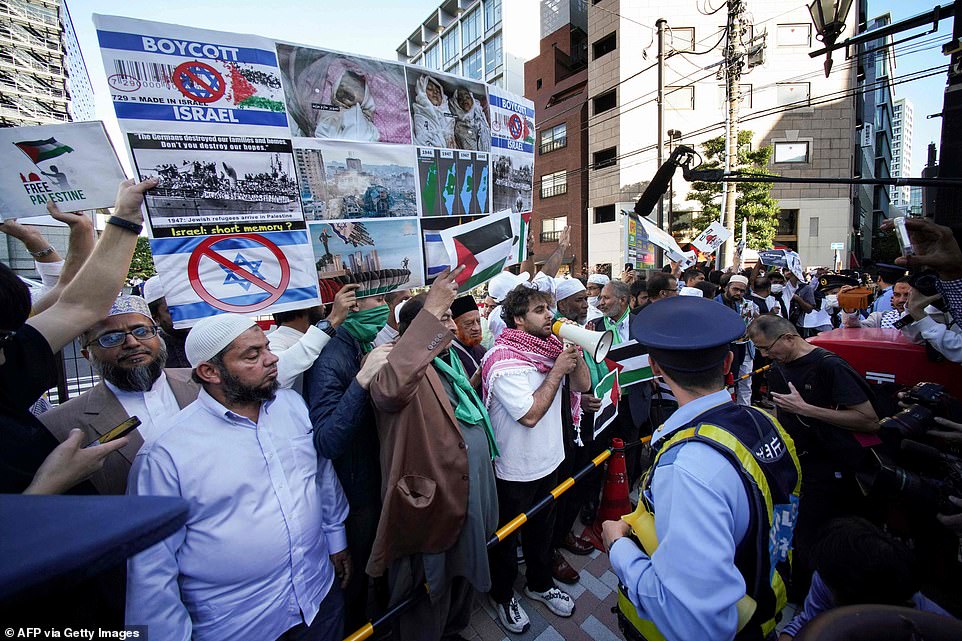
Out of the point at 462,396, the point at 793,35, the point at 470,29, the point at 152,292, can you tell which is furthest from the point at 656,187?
the point at 470,29

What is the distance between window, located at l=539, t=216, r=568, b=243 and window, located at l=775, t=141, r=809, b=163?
1303cm

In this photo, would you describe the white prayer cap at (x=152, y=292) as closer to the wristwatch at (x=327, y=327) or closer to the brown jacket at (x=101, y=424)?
the brown jacket at (x=101, y=424)

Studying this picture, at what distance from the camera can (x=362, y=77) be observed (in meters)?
2.24

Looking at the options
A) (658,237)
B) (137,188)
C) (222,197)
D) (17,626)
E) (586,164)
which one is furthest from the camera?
(586,164)

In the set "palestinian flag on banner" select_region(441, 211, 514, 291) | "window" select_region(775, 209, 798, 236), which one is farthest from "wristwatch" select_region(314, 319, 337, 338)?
"window" select_region(775, 209, 798, 236)

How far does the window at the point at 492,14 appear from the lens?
124 feet

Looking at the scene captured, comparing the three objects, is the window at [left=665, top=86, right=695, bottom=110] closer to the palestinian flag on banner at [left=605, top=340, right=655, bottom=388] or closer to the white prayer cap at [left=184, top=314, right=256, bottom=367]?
the palestinian flag on banner at [left=605, top=340, right=655, bottom=388]

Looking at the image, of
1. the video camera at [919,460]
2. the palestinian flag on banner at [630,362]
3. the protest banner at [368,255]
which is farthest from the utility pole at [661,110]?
the protest banner at [368,255]

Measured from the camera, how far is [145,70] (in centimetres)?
172

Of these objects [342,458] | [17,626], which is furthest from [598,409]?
[17,626]

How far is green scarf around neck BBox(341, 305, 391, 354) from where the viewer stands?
2.40 m

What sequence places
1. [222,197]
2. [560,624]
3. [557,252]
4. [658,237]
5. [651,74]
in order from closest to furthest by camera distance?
[222,197] < [560,624] < [557,252] < [658,237] < [651,74]

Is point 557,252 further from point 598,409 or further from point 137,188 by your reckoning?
point 137,188

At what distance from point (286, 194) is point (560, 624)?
10.7 ft
